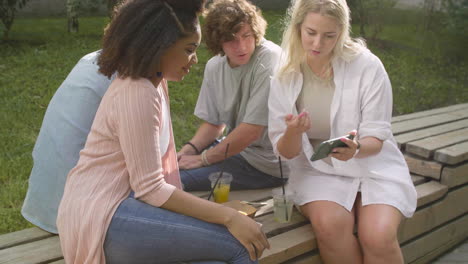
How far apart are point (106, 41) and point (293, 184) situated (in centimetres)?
126

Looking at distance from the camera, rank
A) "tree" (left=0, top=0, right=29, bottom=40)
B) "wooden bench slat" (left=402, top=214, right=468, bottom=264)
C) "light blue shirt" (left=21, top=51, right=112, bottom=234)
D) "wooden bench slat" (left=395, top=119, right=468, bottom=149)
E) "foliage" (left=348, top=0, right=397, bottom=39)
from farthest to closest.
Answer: "foliage" (left=348, top=0, right=397, bottom=39), "tree" (left=0, top=0, right=29, bottom=40), "wooden bench slat" (left=395, top=119, right=468, bottom=149), "wooden bench slat" (left=402, top=214, right=468, bottom=264), "light blue shirt" (left=21, top=51, right=112, bottom=234)

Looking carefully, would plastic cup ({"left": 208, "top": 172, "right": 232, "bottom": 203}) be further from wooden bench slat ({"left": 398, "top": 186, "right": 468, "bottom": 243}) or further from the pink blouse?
wooden bench slat ({"left": 398, "top": 186, "right": 468, "bottom": 243})

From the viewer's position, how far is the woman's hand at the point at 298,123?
7.96 ft

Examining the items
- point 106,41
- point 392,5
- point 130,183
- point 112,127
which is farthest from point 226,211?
point 392,5

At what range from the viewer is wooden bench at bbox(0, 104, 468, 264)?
8.04 ft

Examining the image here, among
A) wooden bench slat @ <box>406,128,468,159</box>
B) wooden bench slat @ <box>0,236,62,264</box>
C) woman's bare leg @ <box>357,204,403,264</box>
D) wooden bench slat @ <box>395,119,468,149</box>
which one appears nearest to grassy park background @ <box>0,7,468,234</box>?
wooden bench slat @ <box>0,236,62,264</box>

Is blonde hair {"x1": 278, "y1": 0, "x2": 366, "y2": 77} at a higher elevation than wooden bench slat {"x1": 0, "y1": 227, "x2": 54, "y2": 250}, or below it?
higher

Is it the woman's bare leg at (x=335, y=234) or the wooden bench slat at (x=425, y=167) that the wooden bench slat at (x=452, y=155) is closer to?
the wooden bench slat at (x=425, y=167)

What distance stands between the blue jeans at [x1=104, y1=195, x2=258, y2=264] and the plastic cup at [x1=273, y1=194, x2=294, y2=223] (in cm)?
69

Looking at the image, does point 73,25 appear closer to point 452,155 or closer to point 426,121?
point 426,121

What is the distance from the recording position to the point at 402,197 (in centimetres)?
266

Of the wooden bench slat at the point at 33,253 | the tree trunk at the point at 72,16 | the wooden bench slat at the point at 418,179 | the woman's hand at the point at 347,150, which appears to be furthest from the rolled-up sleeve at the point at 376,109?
the tree trunk at the point at 72,16

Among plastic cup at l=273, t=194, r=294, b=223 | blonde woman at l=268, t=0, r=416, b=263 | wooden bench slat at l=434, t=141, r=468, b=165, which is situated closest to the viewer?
blonde woman at l=268, t=0, r=416, b=263

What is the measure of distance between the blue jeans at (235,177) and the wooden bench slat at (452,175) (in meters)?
1.00
